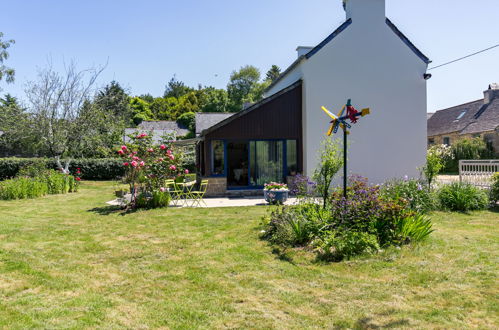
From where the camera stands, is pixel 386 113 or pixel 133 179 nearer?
pixel 133 179

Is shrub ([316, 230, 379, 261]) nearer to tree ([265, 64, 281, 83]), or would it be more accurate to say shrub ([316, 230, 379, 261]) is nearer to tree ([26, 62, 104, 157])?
tree ([26, 62, 104, 157])

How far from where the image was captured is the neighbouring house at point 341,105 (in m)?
15.6

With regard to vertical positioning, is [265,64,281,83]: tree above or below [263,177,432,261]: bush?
above

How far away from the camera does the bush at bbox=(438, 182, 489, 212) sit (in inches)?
431

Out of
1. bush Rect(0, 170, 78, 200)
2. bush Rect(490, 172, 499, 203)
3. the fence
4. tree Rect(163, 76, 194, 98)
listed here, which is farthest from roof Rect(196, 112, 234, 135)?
tree Rect(163, 76, 194, 98)

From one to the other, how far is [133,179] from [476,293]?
10625mm

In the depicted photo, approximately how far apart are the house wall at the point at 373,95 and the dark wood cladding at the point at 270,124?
47 centimetres

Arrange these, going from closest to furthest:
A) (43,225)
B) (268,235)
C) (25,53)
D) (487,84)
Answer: (268,235) → (43,225) → (25,53) → (487,84)

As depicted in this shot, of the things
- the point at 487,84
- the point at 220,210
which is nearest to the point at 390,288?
the point at 220,210

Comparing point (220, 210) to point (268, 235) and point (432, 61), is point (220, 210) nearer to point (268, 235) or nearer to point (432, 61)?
point (268, 235)

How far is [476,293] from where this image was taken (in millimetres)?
4441

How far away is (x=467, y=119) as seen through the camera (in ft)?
117

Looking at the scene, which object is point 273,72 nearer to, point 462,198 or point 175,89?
point 175,89

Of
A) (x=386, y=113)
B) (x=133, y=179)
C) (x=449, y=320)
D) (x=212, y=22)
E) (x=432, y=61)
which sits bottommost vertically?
(x=449, y=320)
